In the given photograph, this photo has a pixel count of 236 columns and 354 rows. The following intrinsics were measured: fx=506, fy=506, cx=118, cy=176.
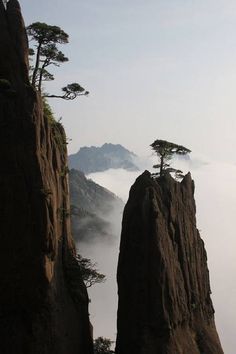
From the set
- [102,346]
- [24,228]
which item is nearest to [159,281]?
[24,228]

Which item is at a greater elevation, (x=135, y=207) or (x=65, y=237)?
(x=135, y=207)

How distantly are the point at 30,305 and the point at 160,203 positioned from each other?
1965 cm

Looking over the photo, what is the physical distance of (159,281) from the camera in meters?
50.2

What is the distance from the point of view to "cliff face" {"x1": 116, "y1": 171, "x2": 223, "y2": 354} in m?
49.3

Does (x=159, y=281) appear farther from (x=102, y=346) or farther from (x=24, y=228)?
(x=102, y=346)

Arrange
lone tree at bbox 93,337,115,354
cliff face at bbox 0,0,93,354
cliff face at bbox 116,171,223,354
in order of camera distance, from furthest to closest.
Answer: lone tree at bbox 93,337,115,354, cliff face at bbox 116,171,223,354, cliff face at bbox 0,0,93,354

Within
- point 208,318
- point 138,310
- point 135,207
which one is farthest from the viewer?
point 208,318

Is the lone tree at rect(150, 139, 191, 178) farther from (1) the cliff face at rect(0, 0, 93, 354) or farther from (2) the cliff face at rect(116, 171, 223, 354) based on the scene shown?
(1) the cliff face at rect(0, 0, 93, 354)

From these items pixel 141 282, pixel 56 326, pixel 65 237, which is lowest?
pixel 56 326

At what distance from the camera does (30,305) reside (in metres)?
41.3

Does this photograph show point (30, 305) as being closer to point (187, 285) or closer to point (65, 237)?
point (65, 237)

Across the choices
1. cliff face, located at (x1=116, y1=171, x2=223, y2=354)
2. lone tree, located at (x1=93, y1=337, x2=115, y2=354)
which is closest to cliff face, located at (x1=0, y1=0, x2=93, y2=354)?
cliff face, located at (x1=116, y1=171, x2=223, y2=354)

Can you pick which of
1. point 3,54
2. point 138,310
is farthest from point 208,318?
point 3,54

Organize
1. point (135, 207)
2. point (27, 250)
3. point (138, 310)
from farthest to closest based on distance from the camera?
point (135, 207)
point (138, 310)
point (27, 250)
